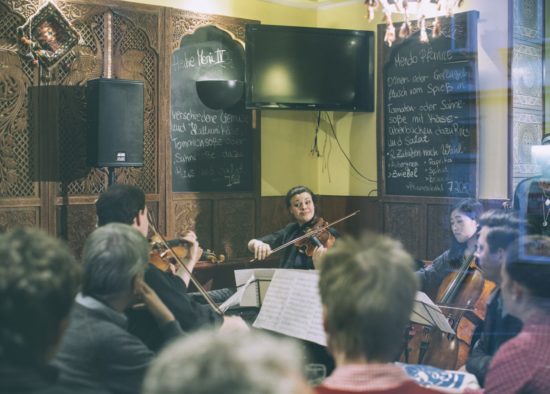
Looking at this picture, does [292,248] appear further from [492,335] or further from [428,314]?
[492,335]

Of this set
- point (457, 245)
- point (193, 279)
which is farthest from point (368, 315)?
point (457, 245)

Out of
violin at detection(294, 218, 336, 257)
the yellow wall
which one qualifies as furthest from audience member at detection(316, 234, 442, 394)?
the yellow wall

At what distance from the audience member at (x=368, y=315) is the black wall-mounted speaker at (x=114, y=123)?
11.8 ft

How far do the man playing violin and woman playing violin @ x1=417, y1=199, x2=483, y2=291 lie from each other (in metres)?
1.43

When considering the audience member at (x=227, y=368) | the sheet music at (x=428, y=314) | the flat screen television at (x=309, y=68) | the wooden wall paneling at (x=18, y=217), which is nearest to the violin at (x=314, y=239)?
the flat screen television at (x=309, y=68)

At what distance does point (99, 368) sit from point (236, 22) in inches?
175

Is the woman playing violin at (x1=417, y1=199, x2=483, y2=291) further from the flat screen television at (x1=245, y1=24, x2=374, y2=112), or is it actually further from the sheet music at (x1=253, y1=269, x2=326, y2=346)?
the flat screen television at (x1=245, y1=24, x2=374, y2=112)

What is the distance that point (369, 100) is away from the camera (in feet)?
20.7

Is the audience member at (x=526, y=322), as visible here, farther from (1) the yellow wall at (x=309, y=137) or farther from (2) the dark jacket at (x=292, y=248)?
(1) the yellow wall at (x=309, y=137)

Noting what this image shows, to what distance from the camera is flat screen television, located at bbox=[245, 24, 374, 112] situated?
5980 millimetres

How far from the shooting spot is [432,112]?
587 centimetres

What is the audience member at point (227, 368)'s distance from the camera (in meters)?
0.94

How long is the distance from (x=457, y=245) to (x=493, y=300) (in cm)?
119

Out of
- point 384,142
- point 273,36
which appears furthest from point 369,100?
point 273,36
